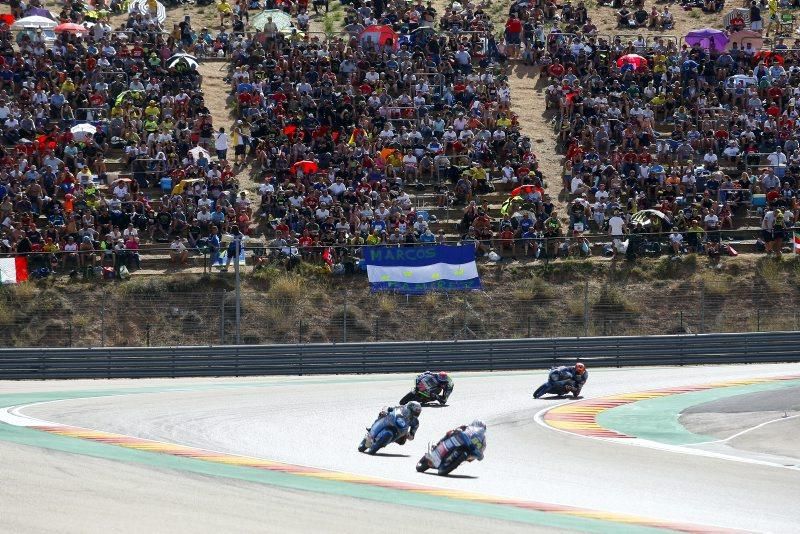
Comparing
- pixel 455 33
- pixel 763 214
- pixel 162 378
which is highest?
pixel 455 33

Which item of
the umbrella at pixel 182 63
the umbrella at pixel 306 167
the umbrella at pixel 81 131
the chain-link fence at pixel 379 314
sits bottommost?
the chain-link fence at pixel 379 314

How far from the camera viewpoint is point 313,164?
3591cm

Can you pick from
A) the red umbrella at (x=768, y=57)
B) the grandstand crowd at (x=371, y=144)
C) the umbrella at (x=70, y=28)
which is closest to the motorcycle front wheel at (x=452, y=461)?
the grandstand crowd at (x=371, y=144)

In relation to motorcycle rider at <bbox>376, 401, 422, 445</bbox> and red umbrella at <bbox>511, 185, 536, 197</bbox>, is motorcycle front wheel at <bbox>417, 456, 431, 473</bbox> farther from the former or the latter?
red umbrella at <bbox>511, 185, 536, 197</bbox>

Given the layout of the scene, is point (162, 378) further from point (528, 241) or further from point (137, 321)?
point (528, 241)

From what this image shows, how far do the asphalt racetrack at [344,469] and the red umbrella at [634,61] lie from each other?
18.5 meters

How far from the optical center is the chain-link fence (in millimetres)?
31062

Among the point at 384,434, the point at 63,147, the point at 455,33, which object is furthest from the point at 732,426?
the point at 455,33

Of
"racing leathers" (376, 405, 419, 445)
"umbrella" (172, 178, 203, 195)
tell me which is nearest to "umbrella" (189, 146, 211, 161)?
"umbrella" (172, 178, 203, 195)

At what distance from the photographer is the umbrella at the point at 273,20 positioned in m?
43.1

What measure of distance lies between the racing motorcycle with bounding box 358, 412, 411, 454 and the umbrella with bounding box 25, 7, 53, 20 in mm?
29059

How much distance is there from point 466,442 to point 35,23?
3046 cm

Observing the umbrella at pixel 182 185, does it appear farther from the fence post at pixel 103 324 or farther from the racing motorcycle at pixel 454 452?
the racing motorcycle at pixel 454 452

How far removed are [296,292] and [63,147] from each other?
751 centimetres
